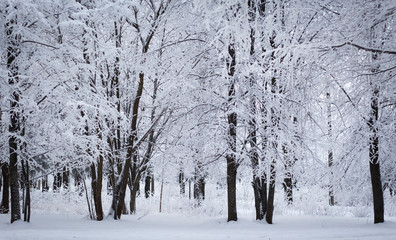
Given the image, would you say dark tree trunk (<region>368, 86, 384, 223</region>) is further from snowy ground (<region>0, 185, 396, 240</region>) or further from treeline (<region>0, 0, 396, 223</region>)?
snowy ground (<region>0, 185, 396, 240</region>)

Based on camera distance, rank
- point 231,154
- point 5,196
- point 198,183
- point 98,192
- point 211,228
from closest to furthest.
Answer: point 211,228, point 231,154, point 98,192, point 5,196, point 198,183

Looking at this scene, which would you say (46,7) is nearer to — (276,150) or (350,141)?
(276,150)

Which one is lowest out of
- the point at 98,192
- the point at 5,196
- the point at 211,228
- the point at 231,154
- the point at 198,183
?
the point at 211,228

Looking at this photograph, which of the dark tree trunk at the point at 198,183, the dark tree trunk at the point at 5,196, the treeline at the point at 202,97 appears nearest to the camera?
the treeline at the point at 202,97

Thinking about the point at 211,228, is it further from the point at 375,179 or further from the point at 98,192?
the point at 375,179

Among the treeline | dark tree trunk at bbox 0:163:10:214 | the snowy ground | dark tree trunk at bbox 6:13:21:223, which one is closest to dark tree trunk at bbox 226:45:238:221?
the treeline

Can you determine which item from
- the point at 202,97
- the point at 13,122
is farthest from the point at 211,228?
the point at 13,122

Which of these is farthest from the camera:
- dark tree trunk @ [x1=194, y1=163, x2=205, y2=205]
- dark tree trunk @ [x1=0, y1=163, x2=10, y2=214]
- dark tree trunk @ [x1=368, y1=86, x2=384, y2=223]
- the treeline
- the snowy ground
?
dark tree trunk @ [x1=0, y1=163, x2=10, y2=214]

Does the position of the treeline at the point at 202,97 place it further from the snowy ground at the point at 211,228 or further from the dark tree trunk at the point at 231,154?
the snowy ground at the point at 211,228

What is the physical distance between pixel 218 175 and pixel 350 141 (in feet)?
14.5

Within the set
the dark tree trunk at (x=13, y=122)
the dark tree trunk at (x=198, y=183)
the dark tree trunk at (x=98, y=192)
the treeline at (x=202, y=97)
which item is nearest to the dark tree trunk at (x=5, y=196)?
the treeline at (x=202, y=97)

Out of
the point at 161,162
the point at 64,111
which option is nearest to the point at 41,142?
the point at 64,111

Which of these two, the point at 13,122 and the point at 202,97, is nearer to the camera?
the point at 13,122

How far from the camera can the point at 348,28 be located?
520 cm
